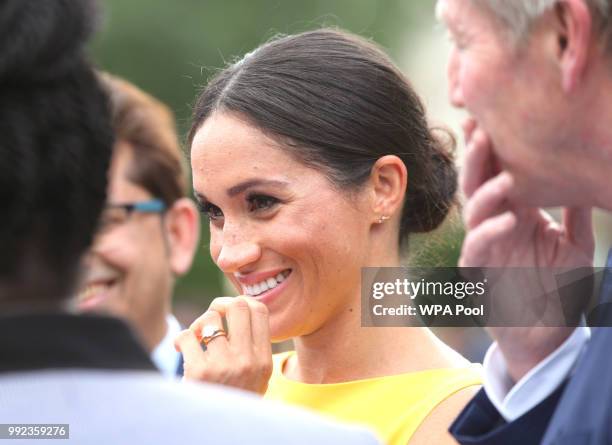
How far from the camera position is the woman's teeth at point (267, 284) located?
298cm

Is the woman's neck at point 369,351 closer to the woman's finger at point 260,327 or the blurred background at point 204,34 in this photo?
the woman's finger at point 260,327

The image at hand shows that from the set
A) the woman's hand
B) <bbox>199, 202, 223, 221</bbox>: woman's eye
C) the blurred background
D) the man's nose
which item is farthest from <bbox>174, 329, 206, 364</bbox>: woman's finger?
the blurred background

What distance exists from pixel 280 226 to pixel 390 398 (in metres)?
0.56

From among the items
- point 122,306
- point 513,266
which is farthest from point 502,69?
point 122,306

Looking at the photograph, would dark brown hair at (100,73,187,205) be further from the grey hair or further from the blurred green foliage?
the blurred green foliage

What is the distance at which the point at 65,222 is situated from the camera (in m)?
1.46

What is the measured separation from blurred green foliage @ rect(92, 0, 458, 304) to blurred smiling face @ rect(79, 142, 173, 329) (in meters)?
9.79

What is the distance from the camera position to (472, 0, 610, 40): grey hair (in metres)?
1.79

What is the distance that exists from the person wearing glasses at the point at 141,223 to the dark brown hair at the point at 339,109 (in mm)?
1024

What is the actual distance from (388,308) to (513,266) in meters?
0.98

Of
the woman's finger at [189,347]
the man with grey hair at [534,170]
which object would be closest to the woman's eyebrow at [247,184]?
the woman's finger at [189,347]

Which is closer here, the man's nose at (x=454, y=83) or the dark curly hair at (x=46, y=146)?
the dark curly hair at (x=46, y=146)

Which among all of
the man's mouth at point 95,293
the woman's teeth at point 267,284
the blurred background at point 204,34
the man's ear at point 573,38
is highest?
the blurred background at point 204,34

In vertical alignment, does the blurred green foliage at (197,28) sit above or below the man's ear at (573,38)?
above
